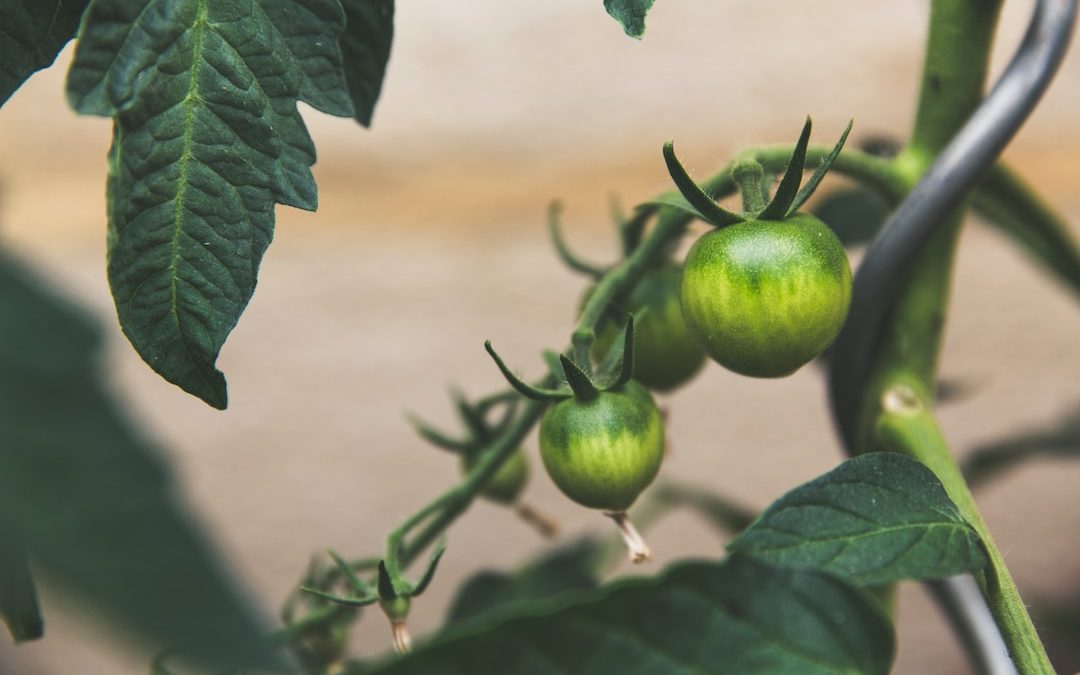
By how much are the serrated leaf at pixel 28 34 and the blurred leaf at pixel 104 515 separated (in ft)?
0.30

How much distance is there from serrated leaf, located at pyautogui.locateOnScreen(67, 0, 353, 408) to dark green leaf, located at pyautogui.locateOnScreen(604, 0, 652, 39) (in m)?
0.08

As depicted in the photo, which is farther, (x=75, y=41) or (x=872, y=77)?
(x=872, y=77)

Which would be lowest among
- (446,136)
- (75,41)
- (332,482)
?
(332,482)

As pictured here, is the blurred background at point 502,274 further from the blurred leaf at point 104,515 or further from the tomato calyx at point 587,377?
the blurred leaf at point 104,515

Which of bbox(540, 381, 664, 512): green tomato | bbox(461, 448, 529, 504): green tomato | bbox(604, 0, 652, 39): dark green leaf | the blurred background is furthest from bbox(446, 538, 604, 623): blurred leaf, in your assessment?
the blurred background

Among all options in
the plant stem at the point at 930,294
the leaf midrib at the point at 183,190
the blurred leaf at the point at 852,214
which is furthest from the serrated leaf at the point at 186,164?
the blurred leaf at the point at 852,214

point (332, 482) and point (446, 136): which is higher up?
point (446, 136)

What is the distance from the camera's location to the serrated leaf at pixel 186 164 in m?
0.28

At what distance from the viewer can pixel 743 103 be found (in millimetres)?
1299

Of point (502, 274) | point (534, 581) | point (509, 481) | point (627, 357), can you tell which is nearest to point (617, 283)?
point (627, 357)

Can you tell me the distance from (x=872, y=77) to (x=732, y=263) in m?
1.05

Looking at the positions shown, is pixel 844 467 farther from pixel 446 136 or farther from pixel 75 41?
pixel 446 136

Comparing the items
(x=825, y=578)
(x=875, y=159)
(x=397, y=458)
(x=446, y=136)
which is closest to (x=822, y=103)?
(x=446, y=136)

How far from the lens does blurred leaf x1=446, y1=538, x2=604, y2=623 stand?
514 millimetres
